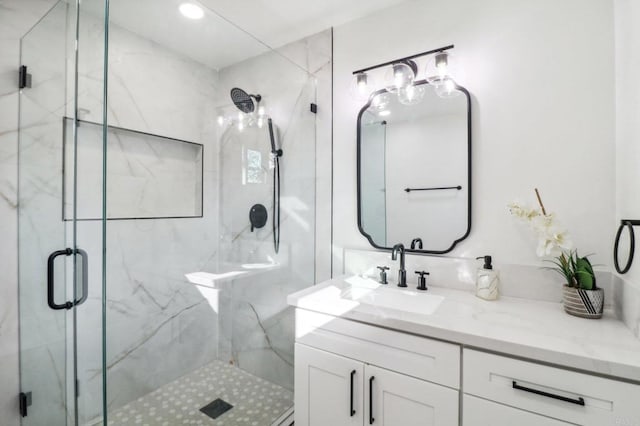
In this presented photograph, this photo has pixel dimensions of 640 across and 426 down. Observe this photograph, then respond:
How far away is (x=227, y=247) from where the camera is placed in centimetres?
203

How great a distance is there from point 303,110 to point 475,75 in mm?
1047

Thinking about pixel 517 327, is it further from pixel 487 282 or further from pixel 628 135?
pixel 628 135

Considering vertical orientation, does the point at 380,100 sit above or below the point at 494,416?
above

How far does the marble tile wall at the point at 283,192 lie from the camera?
203 cm

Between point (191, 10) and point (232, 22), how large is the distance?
0.95 feet

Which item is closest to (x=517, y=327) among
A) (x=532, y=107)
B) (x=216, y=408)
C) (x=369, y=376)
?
(x=369, y=376)

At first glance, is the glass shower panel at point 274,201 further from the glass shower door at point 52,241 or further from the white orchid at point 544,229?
the white orchid at point 544,229

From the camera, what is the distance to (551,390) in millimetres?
912

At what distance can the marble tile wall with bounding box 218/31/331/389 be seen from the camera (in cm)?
203

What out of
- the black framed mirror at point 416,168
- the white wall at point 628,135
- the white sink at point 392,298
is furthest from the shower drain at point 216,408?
the white wall at point 628,135

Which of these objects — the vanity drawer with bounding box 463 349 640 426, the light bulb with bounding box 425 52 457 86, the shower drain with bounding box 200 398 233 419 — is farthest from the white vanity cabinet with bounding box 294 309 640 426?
the light bulb with bounding box 425 52 457 86

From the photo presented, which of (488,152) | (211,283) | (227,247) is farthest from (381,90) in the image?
(211,283)

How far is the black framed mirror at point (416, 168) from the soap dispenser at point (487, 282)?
0.19 meters

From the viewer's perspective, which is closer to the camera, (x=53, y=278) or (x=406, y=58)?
(x=53, y=278)
